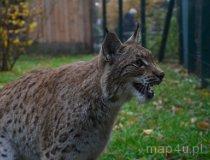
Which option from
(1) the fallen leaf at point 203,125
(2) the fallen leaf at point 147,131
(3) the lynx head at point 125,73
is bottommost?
(2) the fallen leaf at point 147,131

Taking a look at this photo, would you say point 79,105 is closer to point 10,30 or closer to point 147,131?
point 147,131

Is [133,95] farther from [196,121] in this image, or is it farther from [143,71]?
[196,121]

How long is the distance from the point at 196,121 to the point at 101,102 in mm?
3740

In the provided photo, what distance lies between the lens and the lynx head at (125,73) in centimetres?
531

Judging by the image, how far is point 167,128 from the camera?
855 centimetres

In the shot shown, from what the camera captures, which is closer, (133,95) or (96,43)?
(133,95)

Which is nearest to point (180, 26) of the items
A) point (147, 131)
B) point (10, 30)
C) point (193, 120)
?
point (10, 30)

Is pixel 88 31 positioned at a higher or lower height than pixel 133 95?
lower

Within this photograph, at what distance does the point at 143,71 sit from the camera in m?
5.31

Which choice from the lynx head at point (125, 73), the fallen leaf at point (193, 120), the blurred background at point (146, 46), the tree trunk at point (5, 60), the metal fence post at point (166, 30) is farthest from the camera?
the metal fence post at point (166, 30)

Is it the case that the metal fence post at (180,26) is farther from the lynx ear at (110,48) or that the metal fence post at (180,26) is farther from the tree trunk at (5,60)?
the lynx ear at (110,48)

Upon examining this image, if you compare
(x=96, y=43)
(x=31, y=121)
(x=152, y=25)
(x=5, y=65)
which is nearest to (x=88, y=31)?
(x=96, y=43)

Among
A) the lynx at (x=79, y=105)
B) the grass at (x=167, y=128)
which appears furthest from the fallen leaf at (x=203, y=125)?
the lynx at (x=79, y=105)

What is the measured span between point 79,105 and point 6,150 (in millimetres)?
823
